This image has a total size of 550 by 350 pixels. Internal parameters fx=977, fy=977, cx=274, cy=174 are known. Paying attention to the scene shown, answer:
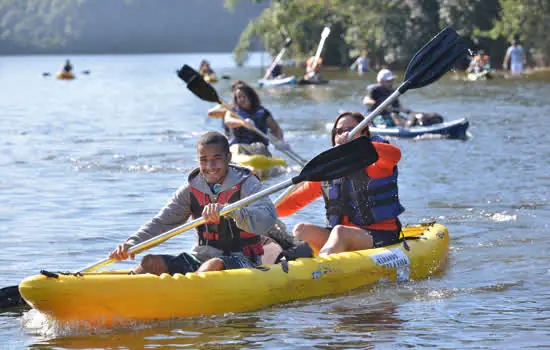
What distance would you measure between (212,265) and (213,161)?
24.9 inches

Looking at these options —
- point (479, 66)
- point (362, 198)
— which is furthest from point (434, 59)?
point (479, 66)

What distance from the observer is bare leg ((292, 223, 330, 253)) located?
6656 millimetres

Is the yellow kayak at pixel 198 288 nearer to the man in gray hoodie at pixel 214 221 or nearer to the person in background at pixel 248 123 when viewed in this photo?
the man in gray hoodie at pixel 214 221

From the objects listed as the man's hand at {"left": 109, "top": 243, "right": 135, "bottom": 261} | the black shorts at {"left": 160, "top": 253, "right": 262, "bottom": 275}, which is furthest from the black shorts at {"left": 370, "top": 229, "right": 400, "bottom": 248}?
the man's hand at {"left": 109, "top": 243, "right": 135, "bottom": 261}

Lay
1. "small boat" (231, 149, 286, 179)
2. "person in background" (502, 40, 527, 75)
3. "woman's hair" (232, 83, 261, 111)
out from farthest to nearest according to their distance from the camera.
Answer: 1. "person in background" (502, 40, 527, 75)
2. "small boat" (231, 149, 286, 179)
3. "woman's hair" (232, 83, 261, 111)

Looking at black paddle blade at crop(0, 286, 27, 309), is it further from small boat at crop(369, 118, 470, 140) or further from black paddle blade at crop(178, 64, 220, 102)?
small boat at crop(369, 118, 470, 140)

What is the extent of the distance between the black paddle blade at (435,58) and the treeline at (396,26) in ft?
81.9

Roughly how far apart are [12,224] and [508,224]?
4651mm

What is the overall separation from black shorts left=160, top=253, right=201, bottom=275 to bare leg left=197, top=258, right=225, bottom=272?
8cm

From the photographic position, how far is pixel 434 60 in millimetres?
7895

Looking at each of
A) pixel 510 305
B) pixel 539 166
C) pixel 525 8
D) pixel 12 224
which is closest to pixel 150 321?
pixel 510 305

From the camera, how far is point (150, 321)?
557 centimetres

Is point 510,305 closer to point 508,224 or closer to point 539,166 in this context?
point 508,224

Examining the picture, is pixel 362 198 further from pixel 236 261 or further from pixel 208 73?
pixel 208 73
